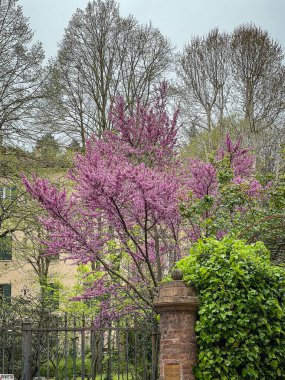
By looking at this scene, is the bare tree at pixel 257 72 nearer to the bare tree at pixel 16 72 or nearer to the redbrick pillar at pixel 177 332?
the bare tree at pixel 16 72

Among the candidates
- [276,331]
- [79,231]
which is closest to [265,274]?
[276,331]

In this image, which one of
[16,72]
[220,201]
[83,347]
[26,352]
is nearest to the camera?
Result: [83,347]

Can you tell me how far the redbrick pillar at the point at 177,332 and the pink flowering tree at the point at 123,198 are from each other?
2.20 m

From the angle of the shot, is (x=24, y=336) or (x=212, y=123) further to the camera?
(x=212, y=123)

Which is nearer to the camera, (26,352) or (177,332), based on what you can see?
(177,332)

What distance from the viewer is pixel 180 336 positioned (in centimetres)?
819

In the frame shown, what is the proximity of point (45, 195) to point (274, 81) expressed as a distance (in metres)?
15.9

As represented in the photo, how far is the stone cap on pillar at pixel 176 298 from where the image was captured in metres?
8.20

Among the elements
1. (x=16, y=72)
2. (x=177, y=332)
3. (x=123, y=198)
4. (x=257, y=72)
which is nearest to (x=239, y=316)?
(x=177, y=332)

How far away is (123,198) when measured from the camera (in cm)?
1017

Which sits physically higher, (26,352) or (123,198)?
(123,198)

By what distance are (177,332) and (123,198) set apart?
2.71 meters

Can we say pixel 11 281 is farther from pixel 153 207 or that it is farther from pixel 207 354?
pixel 207 354

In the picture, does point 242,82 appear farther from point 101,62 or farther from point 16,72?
point 16,72
